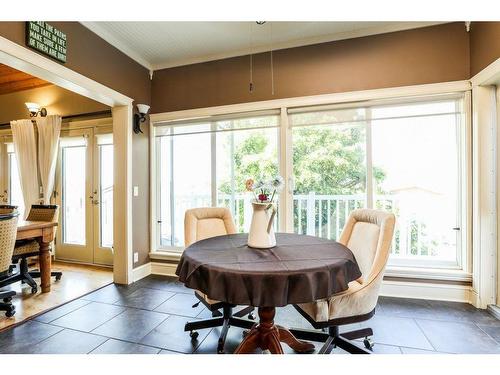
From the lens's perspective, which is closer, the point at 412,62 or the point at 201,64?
the point at 412,62

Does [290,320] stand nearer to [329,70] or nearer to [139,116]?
[329,70]

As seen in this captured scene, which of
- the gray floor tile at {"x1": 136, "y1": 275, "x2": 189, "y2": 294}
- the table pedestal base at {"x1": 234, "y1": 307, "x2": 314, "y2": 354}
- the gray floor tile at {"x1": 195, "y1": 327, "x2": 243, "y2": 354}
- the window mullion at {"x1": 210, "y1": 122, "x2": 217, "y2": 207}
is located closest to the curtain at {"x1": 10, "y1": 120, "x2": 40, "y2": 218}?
the gray floor tile at {"x1": 136, "y1": 275, "x2": 189, "y2": 294}

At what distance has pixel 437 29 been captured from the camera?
2498mm

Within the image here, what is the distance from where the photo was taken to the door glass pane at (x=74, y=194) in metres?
3.89

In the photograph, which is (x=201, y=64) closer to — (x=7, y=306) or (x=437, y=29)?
(x=437, y=29)

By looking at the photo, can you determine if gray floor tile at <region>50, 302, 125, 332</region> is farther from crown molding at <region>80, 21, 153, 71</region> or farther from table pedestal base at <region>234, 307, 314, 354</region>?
crown molding at <region>80, 21, 153, 71</region>

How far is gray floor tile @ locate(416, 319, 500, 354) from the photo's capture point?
5.66 feet

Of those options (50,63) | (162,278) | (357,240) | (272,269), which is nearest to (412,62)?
(357,240)

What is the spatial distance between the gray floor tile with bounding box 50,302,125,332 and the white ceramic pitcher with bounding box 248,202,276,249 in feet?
5.11

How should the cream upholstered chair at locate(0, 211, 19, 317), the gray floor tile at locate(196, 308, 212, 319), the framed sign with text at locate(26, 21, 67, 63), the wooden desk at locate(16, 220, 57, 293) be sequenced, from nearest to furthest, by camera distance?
the framed sign with text at locate(26, 21, 67, 63) → the cream upholstered chair at locate(0, 211, 19, 317) → the gray floor tile at locate(196, 308, 212, 319) → the wooden desk at locate(16, 220, 57, 293)

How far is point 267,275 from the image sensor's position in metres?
1.18

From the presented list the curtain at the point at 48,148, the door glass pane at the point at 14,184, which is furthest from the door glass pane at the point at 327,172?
the door glass pane at the point at 14,184

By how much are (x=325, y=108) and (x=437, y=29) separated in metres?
1.26

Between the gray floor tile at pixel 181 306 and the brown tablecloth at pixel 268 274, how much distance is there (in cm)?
103
